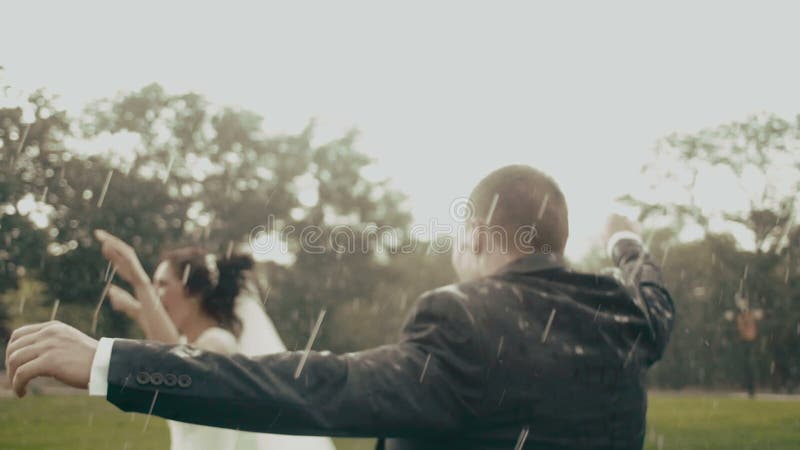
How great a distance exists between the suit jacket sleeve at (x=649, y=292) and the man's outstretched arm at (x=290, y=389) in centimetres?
65

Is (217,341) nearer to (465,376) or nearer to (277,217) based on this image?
(465,376)

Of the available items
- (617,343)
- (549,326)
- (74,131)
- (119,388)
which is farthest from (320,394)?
(74,131)

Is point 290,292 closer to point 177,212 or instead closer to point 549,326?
point 177,212

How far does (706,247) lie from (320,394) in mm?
39460

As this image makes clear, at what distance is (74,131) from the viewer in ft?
112

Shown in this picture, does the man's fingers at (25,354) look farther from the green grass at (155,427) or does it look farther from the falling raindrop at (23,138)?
the falling raindrop at (23,138)

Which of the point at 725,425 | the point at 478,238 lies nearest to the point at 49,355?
the point at 478,238

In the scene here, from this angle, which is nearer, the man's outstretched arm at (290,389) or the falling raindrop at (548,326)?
the man's outstretched arm at (290,389)

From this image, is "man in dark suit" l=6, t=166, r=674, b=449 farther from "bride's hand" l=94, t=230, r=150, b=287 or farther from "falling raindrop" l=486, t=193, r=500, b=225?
"bride's hand" l=94, t=230, r=150, b=287

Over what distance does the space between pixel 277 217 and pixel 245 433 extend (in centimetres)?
3720

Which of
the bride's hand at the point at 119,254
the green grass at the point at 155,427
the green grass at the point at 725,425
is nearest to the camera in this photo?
the bride's hand at the point at 119,254

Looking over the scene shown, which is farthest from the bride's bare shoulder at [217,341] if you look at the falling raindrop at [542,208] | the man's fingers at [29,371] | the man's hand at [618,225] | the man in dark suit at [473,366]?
the man's fingers at [29,371]

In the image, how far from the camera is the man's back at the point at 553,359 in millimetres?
1918

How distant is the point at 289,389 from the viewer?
5.72ft
